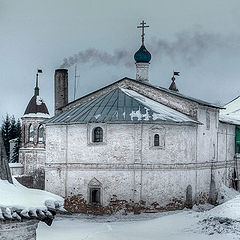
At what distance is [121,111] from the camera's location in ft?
77.5

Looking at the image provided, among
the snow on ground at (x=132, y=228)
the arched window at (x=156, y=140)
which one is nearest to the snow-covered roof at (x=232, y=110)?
the arched window at (x=156, y=140)

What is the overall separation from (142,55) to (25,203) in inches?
924

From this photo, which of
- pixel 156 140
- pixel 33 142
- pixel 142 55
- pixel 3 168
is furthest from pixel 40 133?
pixel 3 168

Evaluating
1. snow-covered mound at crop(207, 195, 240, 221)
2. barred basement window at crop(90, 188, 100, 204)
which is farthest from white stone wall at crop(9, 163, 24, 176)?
snow-covered mound at crop(207, 195, 240, 221)

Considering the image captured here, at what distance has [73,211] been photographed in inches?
939

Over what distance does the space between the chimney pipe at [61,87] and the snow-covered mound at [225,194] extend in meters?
10.1

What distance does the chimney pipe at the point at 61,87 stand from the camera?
29.6 metres

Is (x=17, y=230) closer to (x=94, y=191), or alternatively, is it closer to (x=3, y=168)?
(x=3, y=168)

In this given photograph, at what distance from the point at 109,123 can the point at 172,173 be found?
Result: 12.4 ft

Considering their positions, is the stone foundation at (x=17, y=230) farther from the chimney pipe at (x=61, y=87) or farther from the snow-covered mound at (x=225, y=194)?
the chimney pipe at (x=61, y=87)

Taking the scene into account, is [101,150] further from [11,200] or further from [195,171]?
[11,200]

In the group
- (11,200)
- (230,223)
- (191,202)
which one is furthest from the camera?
(191,202)

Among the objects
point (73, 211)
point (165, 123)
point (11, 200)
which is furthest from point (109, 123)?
point (11, 200)

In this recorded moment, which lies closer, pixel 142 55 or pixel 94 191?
pixel 94 191
